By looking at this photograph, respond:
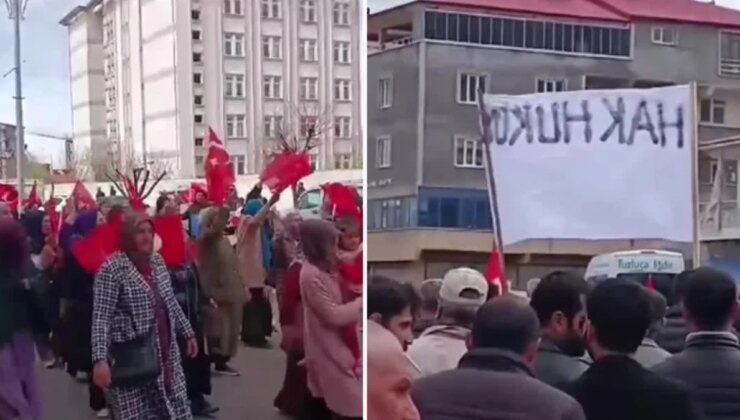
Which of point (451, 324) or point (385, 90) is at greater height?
point (385, 90)

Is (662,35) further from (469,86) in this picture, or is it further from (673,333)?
(673,333)

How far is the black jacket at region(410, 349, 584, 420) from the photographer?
378 centimetres

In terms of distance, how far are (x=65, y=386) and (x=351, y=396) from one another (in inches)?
28.8

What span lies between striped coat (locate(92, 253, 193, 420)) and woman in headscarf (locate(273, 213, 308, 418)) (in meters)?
0.26

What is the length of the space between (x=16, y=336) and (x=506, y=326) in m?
1.26

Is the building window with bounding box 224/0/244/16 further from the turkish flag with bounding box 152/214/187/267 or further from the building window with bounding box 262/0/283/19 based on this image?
the turkish flag with bounding box 152/214/187/267

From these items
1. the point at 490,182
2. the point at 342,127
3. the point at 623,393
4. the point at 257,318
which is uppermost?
the point at 342,127

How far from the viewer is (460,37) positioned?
12.6ft

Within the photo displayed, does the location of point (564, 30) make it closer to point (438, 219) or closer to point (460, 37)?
point (460, 37)

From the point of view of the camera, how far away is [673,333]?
154 inches

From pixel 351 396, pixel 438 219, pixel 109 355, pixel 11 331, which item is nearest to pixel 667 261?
pixel 438 219

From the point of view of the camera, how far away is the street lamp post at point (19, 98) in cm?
379

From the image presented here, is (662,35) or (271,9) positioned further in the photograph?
(662,35)

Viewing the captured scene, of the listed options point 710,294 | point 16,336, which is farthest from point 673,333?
point 16,336
